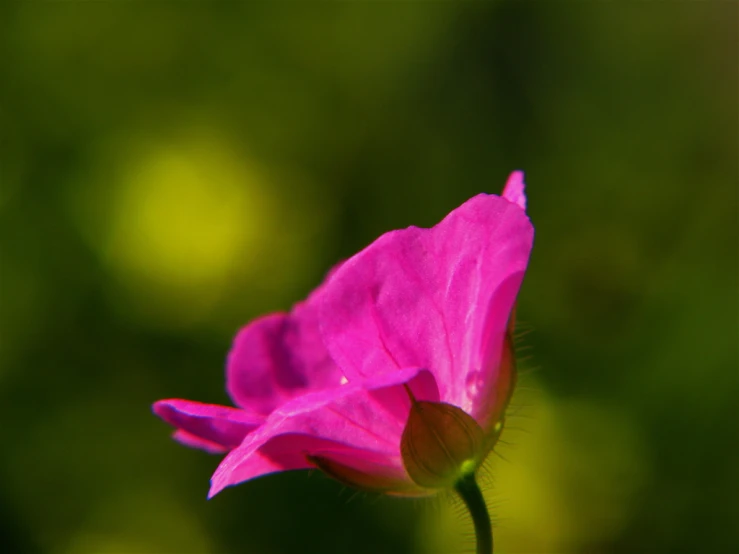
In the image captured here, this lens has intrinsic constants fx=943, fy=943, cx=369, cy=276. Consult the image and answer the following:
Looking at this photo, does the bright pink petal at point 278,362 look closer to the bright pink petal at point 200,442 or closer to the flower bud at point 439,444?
the bright pink petal at point 200,442

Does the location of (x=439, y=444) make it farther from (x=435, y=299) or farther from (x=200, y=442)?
(x=200, y=442)

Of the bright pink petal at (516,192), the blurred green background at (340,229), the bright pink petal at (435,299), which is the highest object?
the bright pink petal at (516,192)

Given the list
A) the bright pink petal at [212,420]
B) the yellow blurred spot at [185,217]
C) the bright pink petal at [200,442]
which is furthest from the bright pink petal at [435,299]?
the yellow blurred spot at [185,217]


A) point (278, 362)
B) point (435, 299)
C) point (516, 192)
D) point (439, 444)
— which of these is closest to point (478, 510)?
point (439, 444)

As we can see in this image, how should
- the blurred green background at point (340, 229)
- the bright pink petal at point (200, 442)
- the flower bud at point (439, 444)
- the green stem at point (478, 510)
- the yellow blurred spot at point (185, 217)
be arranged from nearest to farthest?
the green stem at point (478, 510)
the flower bud at point (439, 444)
the bright pink petal at point (200, 442)
the blurred green background at point (340, 229)
the yellow blurred spot at point (185, 217)

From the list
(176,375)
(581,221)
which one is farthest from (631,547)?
(176,375)

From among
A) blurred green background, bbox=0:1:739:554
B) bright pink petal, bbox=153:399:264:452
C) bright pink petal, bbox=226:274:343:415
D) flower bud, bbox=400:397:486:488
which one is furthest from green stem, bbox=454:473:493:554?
blurred green background, bbox=0:1:739:554

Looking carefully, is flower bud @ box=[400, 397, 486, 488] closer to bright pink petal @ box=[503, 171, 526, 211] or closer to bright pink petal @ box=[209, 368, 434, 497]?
bright pink petal @ box=[209, 368, 434, 497]
